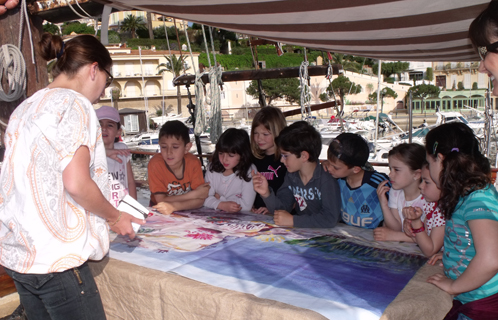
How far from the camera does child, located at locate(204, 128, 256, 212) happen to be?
3.09 meters

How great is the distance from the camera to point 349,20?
2.96m

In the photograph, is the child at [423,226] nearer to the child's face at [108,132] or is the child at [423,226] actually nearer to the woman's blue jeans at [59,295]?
the woman's blue jeans at [59,295]

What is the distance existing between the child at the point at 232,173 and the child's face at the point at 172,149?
278 mm

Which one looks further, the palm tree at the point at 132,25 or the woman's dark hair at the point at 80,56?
the palm tree at the point at 132,25

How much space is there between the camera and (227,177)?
10.6 ft

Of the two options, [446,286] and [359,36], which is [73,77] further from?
[359,36]

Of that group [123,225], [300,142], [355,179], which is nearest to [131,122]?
[300,142]

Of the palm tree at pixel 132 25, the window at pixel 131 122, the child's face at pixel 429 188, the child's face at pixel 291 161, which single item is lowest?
the window at pixel 131 122

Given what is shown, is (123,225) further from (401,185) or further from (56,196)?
(401,185)

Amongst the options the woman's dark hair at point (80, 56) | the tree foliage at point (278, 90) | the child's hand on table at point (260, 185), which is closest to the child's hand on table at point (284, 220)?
the child's hand on table at point (260, 185)

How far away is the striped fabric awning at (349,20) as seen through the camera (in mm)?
2650

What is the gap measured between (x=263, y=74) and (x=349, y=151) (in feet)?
6.24

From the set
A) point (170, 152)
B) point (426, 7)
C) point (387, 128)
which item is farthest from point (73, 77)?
point (387, 128)

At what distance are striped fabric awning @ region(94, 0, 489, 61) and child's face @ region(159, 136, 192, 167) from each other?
94 cm
